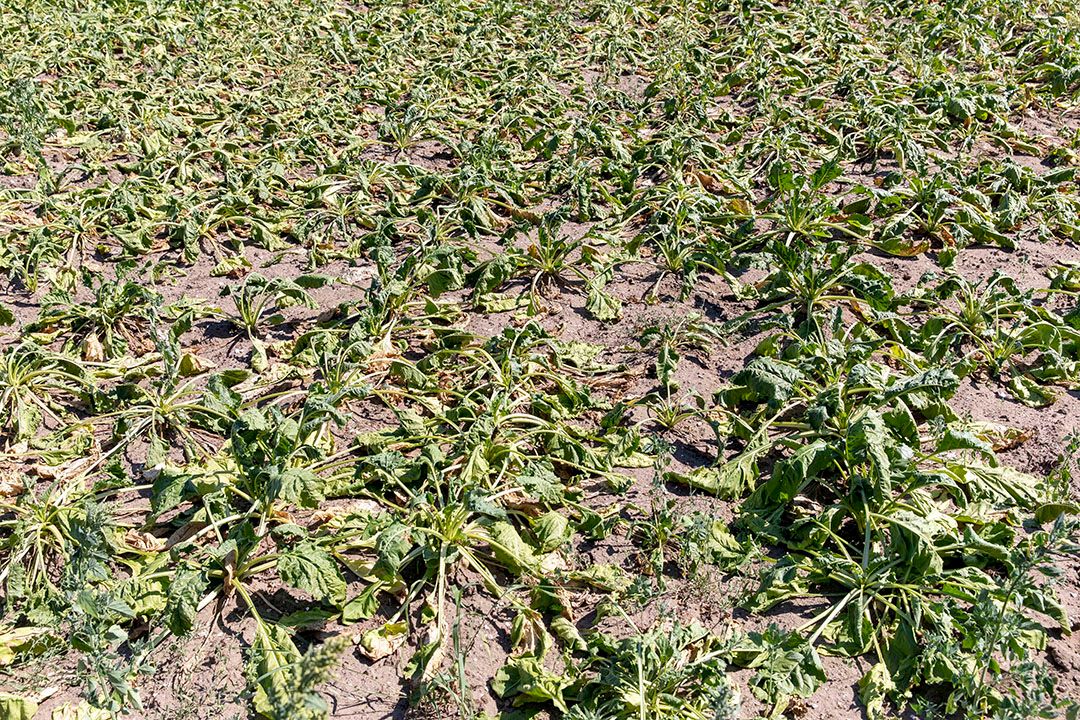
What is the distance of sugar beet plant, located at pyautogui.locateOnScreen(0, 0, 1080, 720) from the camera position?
11.1ft

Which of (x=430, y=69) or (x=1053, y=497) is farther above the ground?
(x=1053, y=497)

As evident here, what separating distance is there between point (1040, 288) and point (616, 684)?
347 centimetres

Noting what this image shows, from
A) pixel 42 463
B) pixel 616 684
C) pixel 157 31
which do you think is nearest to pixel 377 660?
pixel 616 684

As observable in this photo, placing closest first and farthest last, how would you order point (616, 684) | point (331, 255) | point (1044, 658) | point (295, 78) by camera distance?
1. point (616, 684)
2. point (1044, 658)
3. point (331, 255)
4. point (295, 78)

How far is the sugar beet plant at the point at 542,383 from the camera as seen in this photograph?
338 cm

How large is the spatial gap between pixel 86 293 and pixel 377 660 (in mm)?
3164

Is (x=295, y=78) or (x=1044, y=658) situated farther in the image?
(x=295, y=78)

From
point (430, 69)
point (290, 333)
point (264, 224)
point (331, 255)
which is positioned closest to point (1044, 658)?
point (290, 333)

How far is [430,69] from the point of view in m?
8.52

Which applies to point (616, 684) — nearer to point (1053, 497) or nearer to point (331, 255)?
point (1053, 497)

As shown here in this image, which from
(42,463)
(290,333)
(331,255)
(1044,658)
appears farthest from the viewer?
(331,255)

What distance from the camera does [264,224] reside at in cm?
615

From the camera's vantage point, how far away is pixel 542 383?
475 centimetres

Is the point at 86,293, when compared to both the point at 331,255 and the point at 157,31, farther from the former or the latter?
the point at 157,31
